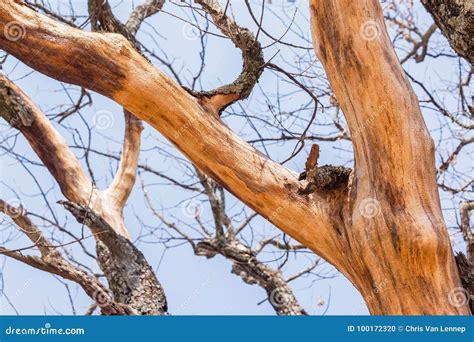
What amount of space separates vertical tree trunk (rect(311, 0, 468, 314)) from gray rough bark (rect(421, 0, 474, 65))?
0.26 metres

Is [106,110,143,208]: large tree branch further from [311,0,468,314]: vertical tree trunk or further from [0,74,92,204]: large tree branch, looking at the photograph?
[311,0,468,314]: vertical tree trunk

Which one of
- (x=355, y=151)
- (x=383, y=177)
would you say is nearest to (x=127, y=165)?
(x=355, y=151)

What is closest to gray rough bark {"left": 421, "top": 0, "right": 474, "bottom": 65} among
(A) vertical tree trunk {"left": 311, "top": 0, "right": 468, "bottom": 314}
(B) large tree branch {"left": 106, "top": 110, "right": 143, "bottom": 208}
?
(A) vertical tree trunk {"left": 311, "top": 0, "right": 468, "bottom": 314}

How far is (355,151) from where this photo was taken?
269 cm

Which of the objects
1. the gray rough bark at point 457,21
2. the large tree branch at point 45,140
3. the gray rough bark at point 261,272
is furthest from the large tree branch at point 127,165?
the gray rough bark at point 457,21

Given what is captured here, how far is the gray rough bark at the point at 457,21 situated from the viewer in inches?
103

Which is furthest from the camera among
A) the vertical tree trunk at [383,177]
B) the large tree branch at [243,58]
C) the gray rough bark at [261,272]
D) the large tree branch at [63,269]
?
the gray rough bark at [261,272]

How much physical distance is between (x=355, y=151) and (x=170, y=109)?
2.77 feet

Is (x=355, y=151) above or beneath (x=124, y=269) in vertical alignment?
beneath

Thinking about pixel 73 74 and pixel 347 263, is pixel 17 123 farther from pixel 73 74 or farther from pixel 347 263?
pixel 347 263

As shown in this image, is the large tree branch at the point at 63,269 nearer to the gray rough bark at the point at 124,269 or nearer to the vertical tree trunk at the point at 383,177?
the gray rough bark at the point at 124,269

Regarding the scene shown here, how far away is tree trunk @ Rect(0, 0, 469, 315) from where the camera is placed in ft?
8.02

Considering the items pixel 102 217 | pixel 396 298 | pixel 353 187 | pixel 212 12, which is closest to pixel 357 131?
pixel 353 187

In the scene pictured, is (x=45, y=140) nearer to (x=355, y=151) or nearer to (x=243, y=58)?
(x=243, y=58)
